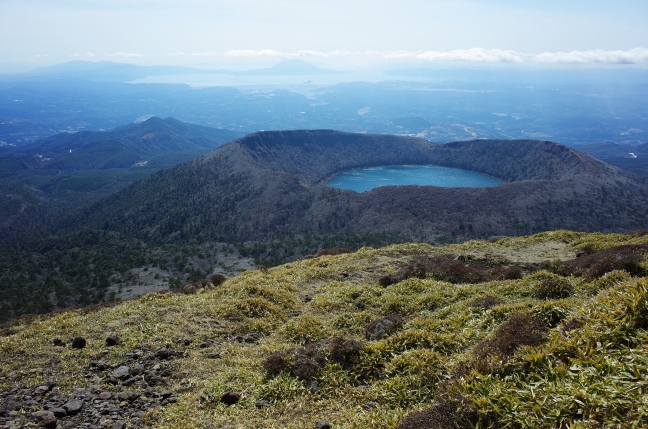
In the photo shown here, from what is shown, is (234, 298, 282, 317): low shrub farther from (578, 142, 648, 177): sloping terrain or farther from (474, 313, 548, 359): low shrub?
(578, 142, 648, 177): sloping terrain

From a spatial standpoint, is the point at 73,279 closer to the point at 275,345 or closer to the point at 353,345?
the point at 275,345

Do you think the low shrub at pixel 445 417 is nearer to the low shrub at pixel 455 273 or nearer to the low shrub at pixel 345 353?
the low shrub at pixel 345 353

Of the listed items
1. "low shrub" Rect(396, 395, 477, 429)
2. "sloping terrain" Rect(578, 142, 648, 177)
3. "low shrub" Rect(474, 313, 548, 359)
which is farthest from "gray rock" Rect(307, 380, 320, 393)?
"sloping terrain" Rect(578, 142, 648, 177)

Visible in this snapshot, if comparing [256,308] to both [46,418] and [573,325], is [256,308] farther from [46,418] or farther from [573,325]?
[573,325]

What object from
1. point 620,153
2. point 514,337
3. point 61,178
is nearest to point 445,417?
point 514,337

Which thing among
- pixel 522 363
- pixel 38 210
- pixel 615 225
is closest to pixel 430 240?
pixel 615 225
